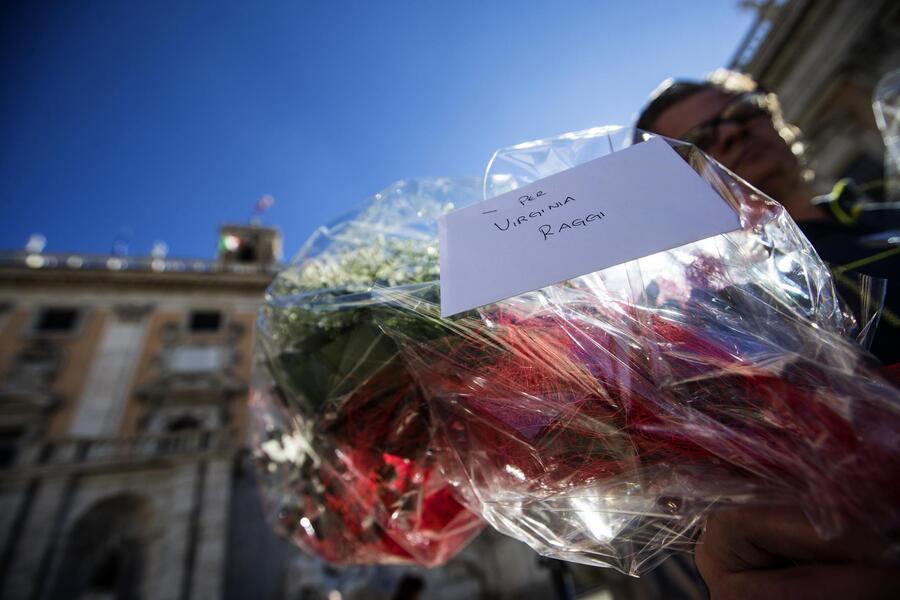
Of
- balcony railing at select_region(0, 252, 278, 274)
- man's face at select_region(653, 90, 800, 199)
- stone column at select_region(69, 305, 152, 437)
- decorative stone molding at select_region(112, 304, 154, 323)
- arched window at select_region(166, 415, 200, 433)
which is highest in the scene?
balcony railing at select_region(0, 252, 278, 274)

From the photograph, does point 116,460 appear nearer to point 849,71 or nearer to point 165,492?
point 165,492

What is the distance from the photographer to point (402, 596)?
4.07 metres

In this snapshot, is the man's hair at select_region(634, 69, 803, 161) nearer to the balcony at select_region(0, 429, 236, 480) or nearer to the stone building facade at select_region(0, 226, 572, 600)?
the stone building facade at select_region(0, 226, 572, 600)

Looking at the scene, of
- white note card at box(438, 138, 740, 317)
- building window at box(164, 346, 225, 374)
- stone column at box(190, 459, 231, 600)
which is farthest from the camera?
building window at box(164, 346, 225, 374)

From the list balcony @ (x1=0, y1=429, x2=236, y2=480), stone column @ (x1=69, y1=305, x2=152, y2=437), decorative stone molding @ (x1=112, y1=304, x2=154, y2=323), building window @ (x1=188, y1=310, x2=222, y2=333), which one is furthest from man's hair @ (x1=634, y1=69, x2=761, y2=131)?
decorative stone molding @ (x1=112, y1=304, x2=154, y2=323)

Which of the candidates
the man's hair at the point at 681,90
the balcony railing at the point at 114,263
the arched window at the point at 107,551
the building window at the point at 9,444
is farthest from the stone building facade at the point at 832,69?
the building window at the point at 9,444

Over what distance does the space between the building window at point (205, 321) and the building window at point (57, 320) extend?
3417 mm

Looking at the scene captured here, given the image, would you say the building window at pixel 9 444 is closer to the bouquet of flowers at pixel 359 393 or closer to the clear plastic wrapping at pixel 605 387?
the bouquet of flowers at pixel 359 393

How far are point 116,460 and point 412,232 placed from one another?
11.8 meters

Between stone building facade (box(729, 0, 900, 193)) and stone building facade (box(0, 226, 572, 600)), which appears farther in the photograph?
stone building facade (box(0, 226, 572, 600))

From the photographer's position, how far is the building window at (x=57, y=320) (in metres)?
13.5

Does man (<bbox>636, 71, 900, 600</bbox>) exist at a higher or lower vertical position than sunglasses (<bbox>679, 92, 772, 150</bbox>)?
lower

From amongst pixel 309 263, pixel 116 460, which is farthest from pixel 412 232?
pixel 116 460

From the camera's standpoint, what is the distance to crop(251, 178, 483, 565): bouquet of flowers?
1.00m
